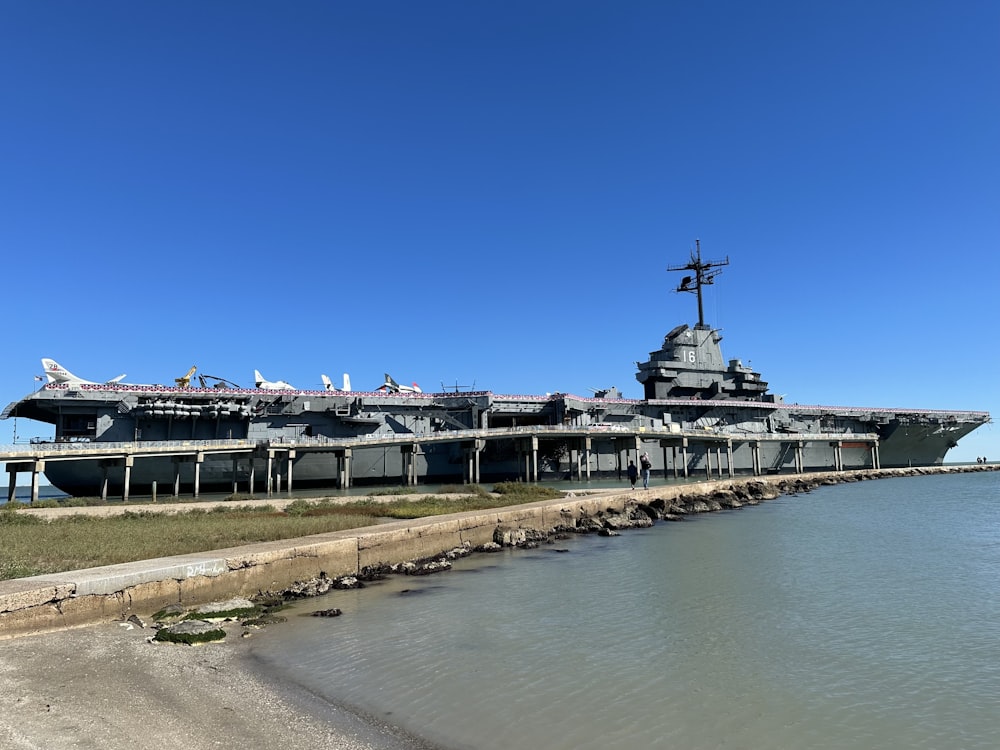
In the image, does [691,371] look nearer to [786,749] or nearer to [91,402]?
[91,402]

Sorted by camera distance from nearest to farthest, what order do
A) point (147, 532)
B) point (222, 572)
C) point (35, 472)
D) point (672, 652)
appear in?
point (672, 652)
point (222, 572)
point (147, 532)
point (35, 472)

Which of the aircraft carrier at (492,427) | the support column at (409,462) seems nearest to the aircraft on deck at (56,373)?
the aircraft carrier at (492,427)

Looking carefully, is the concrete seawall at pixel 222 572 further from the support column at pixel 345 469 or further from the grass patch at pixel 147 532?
the support column at pixel 345 469

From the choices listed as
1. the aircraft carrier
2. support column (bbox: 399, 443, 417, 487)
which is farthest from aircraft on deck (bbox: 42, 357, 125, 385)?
support column (bbox: 399, 443, 417, 487)

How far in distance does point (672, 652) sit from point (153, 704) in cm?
552

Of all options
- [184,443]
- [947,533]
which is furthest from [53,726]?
[184,443]

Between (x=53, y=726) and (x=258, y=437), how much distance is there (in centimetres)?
3765

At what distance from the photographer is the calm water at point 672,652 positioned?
Result: 17.8ft

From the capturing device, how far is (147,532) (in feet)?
45.2

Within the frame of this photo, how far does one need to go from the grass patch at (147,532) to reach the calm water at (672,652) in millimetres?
3184

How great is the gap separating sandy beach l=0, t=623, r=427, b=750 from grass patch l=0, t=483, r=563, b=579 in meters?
3.04

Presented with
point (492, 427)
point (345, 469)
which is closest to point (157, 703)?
point (345, 469)

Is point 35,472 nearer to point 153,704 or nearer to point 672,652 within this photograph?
point 153,704

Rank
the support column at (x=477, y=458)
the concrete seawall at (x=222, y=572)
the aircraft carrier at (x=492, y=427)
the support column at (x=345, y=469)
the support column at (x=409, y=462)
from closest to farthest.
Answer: the concrete seawall at (x=222, y=572) → the aircraft carrier at (x=492, y=427) → the support column at (x=345, y=469) → the support column at (x=409, y=462) → the support column at (x=477, y=458)
